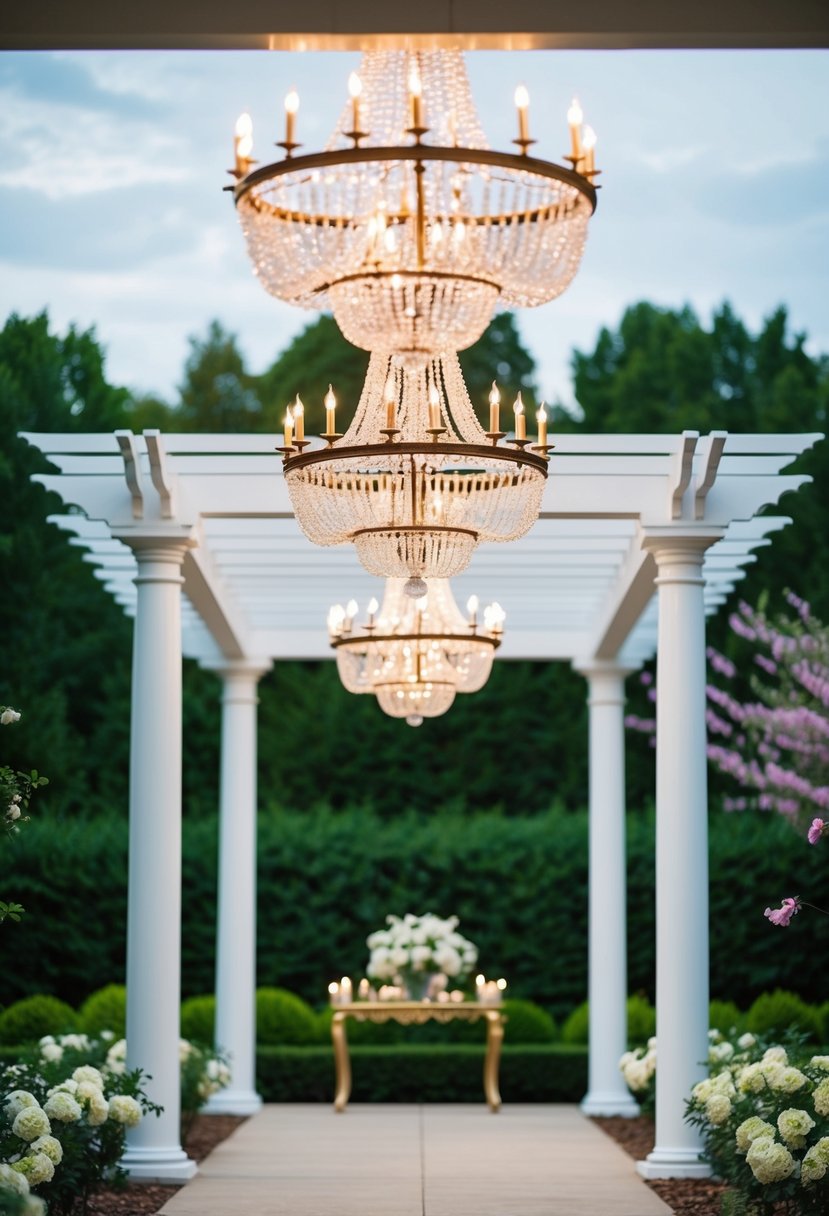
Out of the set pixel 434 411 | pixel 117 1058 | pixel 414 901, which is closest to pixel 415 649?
pixel 117 1058

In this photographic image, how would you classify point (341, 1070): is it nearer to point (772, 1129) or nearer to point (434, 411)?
point (772, 1129)

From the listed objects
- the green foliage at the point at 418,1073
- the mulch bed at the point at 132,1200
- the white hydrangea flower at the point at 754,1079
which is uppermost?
the white hydrangea flower at the point at 754,1079

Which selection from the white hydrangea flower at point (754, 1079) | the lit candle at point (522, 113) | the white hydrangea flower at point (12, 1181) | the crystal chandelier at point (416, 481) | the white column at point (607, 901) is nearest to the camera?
the lit candle at point (522, 113)

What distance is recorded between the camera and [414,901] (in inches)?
679

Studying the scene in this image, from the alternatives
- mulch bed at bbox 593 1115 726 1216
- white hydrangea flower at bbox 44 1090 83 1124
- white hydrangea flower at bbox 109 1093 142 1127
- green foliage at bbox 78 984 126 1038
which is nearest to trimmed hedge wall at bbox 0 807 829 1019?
green foliage at bbox 78 984 126 1038

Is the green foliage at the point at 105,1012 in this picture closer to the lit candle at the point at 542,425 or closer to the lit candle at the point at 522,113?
the lit candle at the point at 542,425

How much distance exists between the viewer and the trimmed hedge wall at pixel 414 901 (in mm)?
16672

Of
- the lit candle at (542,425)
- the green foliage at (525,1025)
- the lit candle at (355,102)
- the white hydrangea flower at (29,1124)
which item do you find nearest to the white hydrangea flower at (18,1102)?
the white hydrangea flower at (29,1124)

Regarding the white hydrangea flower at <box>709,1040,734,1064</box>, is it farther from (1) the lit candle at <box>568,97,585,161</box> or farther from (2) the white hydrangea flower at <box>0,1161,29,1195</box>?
(1) the lit candle at <box>568,97,585,161</box>

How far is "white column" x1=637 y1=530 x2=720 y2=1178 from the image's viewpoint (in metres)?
9.48

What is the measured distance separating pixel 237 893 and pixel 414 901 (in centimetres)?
327

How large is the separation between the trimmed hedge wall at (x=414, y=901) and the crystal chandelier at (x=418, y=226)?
39.5 feet

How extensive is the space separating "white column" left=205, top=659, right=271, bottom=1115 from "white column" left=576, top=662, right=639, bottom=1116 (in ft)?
9.04

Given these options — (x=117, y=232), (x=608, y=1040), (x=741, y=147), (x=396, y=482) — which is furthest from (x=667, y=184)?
(x=396, y=482)
